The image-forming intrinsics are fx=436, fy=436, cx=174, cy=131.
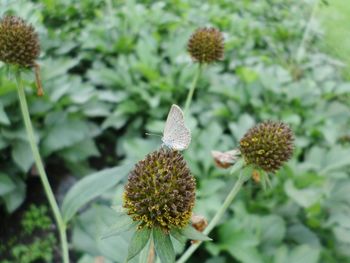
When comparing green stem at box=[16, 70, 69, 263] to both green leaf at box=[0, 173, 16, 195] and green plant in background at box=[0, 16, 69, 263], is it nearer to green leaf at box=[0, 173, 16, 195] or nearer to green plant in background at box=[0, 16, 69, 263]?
green plant in background at box=[0, 16, 69, 263]

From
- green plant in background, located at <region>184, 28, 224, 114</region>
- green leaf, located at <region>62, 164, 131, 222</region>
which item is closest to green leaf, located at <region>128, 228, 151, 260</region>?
green leaf, located at <region>62, 164, 131, 222</region>

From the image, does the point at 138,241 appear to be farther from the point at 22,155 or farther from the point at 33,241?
the point at 33,241

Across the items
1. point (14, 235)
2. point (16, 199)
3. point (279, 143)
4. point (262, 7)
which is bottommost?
point (14, 235)

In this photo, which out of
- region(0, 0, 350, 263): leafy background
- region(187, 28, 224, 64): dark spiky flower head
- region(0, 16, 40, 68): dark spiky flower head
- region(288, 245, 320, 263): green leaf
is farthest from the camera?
region(0, 0, 350, 263): leafy background

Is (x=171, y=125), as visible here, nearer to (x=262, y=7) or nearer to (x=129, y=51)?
(x=129, y=51)

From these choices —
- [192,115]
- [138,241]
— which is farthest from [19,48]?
[192,115]

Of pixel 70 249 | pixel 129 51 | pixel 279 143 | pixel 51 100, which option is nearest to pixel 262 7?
pixel 129 51

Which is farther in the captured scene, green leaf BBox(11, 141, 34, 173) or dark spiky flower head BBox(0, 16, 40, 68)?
green leaf BBox(11, 141, 34, 173)
